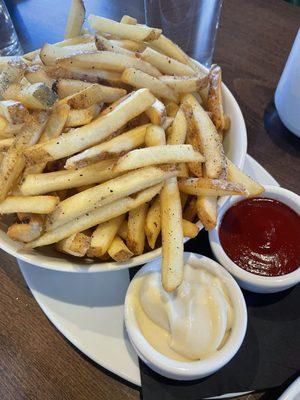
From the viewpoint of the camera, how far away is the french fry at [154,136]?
1.02 meters

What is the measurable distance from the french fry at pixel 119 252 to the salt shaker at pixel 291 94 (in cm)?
93

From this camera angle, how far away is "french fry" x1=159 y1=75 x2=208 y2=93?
1.15 metres

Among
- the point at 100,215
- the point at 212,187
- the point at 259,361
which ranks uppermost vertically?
the point at 212,187

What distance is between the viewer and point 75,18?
132cm

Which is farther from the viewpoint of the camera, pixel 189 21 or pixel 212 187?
pixel 189 21

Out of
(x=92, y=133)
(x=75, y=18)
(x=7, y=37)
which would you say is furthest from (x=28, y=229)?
(x=7, y=37)

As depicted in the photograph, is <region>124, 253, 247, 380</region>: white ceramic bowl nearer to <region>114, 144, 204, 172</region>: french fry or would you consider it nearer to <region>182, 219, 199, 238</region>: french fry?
<region>182, 219, 199, 238</region>: french fry

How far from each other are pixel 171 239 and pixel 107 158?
264 mm

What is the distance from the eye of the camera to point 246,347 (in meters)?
1.04

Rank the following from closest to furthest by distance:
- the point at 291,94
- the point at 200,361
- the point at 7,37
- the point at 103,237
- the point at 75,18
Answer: the point at 200,361 → the point at 103,237 → the point at 75,18 → the point at 291,94 → the point at 7,37

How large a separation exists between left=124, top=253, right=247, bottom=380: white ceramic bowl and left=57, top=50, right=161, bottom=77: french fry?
1.86 ft

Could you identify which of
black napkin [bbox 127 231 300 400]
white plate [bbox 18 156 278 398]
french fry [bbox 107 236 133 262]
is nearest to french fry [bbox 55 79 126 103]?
french fry [bbox 107 236 133 262]

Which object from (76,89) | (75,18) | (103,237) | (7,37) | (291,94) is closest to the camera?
A: (103,237)

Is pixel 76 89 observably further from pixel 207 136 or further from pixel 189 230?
pixel 189 230
